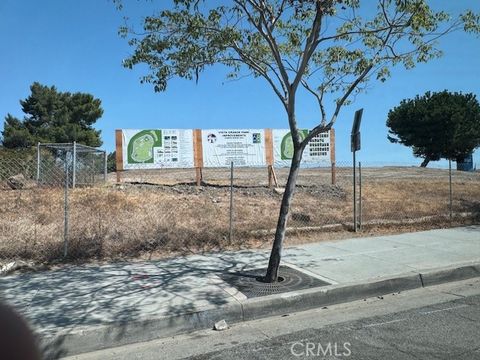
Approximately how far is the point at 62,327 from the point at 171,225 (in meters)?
5.16

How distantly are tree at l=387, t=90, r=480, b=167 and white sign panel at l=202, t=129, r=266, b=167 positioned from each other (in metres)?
39.8

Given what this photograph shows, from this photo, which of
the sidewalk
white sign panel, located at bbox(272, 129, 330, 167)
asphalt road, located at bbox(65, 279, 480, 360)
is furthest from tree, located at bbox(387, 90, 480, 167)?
asphalt road, located at bbox(65, 279, 480, 360)

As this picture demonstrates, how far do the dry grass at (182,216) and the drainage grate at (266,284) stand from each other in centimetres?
218

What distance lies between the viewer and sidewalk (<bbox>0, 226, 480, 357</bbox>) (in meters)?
5.55

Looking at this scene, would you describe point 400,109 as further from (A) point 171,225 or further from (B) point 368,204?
(A) point 171,225

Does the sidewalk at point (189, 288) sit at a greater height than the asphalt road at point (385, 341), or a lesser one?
greater

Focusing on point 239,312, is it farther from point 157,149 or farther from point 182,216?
point 157,149

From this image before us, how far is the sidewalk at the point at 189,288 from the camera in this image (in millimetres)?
5547

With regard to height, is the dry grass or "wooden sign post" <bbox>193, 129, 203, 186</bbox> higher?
"wooden sign post" <bbox>193, 129, 203, 186</bbox>

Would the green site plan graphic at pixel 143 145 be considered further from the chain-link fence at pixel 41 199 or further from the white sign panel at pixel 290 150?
the white sign panel at pixel 290 150

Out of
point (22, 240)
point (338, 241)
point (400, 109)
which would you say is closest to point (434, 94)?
point (400, 109)

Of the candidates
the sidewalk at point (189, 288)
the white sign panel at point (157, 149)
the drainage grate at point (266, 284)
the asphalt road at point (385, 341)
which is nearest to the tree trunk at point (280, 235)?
the drainage grate at point (266, 284)

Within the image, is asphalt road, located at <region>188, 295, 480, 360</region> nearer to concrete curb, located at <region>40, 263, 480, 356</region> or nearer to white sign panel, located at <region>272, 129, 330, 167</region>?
concrete curb, located at <region>40, 263, 480, 356</region>

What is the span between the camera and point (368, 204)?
46.4ft
